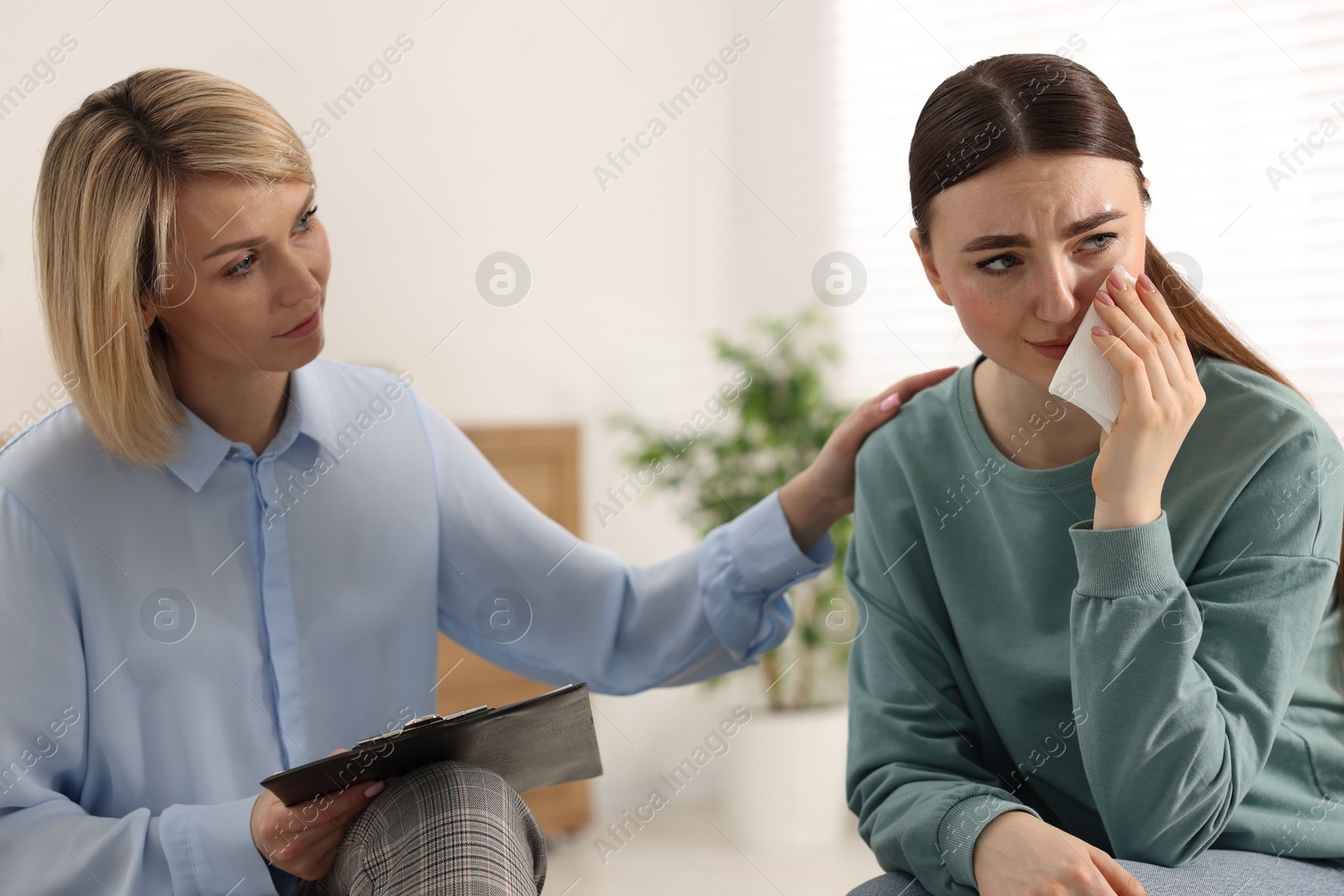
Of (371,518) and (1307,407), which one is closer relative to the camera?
(1307,407)

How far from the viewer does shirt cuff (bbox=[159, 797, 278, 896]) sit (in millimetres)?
1106

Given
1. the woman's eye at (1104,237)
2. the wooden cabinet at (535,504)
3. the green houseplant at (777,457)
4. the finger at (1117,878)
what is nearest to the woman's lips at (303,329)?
the woman's eye at (1104,237)

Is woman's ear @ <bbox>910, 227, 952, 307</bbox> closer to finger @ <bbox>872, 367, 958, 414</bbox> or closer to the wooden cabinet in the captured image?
finger @ <bbox>872, 367, 958, 414</bbox>

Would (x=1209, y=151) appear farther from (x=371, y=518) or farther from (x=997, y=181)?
(x=371, y=518)

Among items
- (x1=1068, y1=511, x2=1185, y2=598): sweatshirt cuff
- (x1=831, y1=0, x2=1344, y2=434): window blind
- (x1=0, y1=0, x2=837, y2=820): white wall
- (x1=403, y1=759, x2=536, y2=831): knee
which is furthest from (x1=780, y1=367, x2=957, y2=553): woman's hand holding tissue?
(x1=0, y1=0, x2=837, y2=820): white wall

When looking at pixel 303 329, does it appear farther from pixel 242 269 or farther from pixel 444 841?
pixel 444 841

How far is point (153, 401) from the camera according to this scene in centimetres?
126

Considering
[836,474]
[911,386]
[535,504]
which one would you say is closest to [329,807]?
[836,474]

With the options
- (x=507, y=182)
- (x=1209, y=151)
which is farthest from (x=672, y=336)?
(x=1209, y=151)

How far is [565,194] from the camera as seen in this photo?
333 cm

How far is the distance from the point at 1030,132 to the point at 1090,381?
243 mm

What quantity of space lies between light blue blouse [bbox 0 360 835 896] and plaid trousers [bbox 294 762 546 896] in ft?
0.54

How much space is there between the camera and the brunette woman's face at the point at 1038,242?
1.00 m

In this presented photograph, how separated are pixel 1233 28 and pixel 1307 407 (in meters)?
1.98
